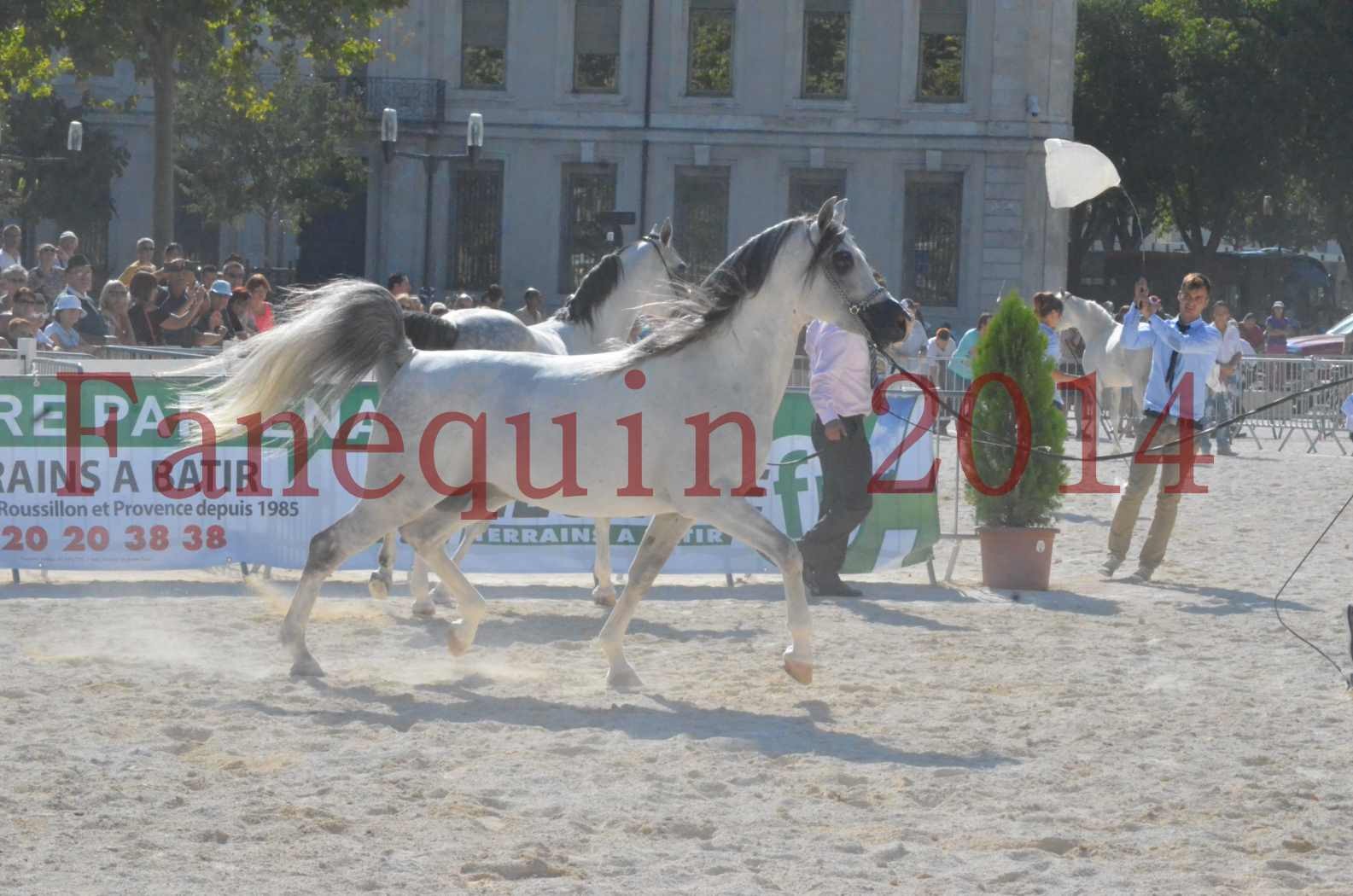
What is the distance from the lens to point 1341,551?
13.3 metres

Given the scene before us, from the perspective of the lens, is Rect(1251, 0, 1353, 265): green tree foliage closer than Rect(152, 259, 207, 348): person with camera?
No

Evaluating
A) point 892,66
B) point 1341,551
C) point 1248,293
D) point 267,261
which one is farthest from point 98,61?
point 1248,293

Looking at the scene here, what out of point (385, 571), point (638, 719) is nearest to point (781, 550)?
point (638, 719)

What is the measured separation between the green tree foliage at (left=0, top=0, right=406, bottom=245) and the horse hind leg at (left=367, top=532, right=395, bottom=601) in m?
12.6

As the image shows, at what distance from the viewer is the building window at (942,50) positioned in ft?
134

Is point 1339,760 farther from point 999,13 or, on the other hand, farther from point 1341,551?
point 999,13

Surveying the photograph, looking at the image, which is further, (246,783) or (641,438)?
(641,438)

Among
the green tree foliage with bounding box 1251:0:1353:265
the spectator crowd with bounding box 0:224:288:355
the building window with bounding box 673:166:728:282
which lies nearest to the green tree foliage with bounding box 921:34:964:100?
the building window with bounding box 673:166:728:282

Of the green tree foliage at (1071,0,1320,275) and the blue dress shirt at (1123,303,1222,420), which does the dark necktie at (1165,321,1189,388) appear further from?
the green tree foliage at (1071,0,1320,275)

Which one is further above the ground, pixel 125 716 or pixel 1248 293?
pixel 1248 293

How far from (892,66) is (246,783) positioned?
3696 centimetres

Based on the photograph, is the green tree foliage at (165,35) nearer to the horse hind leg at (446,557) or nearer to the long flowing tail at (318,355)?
the long flowing tail at (318,355)

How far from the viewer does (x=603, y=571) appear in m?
10.2

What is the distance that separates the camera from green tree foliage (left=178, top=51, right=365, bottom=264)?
38062 millimetres
